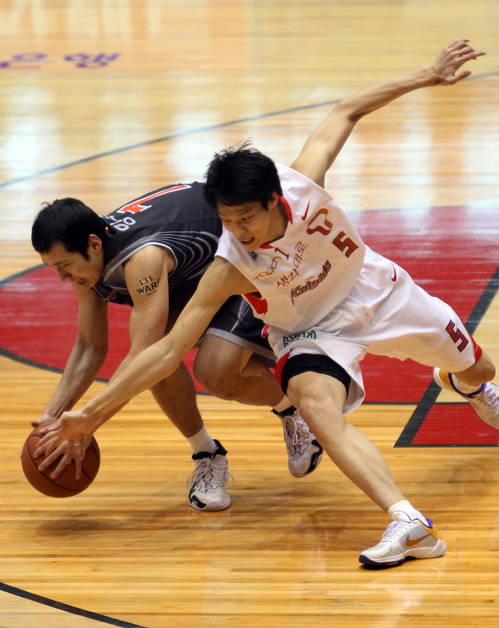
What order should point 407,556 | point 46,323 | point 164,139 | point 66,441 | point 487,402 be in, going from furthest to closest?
point 164,139 < point 46,323 < point 487,402 < point 66,441 < point 407,556

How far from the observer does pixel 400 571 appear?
2.68m

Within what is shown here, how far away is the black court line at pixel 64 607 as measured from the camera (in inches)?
99.5

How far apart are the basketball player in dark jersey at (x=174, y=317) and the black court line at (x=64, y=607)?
68cm

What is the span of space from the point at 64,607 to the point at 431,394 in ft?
6.39

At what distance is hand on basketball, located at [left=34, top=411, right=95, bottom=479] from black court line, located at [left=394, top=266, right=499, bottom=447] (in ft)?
4.12

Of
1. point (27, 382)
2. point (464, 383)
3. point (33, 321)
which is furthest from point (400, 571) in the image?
point (33, 321)

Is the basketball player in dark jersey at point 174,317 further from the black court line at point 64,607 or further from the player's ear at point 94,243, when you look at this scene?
the black court line at point 64,607

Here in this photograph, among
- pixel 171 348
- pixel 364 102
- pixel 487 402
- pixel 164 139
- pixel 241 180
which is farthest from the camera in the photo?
pixel 164 139

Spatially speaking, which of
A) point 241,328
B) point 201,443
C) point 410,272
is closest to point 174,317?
point 241,328

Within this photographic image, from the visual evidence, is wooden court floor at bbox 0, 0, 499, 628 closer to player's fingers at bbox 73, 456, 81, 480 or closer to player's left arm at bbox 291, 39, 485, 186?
player's fingers at bbox 73, 456, 81, 480

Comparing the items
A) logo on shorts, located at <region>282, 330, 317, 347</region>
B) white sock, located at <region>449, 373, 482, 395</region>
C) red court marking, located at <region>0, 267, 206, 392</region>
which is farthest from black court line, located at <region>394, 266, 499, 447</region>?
red court marking, located at <region>0, 267, 206, 392</region>

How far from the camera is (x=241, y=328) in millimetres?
3287

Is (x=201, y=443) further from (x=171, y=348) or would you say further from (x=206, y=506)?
(x=171, y=348)

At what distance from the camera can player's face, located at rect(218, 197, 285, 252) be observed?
264 cm
